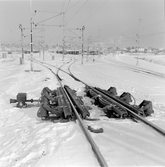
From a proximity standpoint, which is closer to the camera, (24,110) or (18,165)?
(18,165)

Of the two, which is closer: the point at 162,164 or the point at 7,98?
the point at 162,164

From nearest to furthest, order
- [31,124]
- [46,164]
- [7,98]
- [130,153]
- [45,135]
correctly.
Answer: [46,164] → [130,153] → [45,135] → [31,124] → [7,98]

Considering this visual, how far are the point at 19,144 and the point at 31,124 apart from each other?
141 cm

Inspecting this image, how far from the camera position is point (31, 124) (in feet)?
20.1

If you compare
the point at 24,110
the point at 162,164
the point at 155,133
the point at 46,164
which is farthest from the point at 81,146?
the point at 24,110

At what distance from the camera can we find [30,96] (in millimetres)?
10531

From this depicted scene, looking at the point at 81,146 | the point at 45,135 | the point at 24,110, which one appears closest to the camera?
the point at 81,146

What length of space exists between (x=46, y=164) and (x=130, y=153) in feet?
5.83

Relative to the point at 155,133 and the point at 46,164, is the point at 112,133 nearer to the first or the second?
the point at 155,133

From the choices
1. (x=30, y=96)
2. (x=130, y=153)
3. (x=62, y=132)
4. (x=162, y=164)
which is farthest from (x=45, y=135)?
(x=30, y=96)

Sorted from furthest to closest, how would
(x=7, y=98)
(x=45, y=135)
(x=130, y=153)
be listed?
1. (x=7, y=98)
2. (x=45, y=135)
3. (x=130, y=153)

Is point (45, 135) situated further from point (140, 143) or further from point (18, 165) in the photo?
point (140, 143)

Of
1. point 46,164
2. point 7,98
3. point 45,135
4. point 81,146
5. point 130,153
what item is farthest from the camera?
point 7,98

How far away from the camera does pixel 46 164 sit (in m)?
3.77
